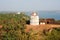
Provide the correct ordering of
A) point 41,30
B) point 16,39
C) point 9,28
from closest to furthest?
point 16,39 < point 9,28 < point 41,30

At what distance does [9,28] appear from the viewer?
2312cm

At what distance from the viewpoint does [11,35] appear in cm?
2088

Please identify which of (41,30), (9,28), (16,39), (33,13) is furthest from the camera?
(33,13)

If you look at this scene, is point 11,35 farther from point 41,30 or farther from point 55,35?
point 41,30

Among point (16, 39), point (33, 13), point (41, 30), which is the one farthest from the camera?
point (33, 13)

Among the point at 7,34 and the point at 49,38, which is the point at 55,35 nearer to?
the point at 49,38

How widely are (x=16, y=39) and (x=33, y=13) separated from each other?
920cm

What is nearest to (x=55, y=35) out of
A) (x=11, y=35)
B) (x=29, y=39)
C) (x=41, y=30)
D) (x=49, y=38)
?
(x=49, y=38)

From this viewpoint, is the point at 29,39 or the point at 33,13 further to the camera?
the point at 33,13

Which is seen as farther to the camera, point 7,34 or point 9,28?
point 9,28

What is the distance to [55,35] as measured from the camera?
2078 centimetres

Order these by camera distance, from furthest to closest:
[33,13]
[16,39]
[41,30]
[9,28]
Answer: [33,13] < [41,30] < [9,28] < [16,39]

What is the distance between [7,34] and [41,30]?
6954 mm

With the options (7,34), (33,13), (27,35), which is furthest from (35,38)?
(33,13)
